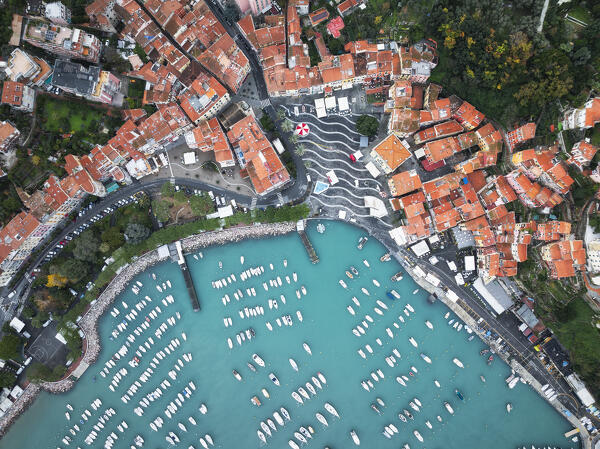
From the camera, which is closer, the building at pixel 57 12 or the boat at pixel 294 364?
the building at pixel 57 12

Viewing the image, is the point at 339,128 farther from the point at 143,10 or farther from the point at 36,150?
the point at 36,150


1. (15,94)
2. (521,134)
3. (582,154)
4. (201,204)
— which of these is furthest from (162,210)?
(582,154)

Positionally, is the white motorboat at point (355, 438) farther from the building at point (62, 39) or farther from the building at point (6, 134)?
the building at point (62, 39)

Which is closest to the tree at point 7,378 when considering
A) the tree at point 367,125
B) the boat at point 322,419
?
the boat at point 322,419

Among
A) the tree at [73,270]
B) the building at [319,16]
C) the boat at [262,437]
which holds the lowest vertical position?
the boat at [262,437]

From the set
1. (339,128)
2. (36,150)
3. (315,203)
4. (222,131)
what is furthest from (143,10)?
(315,203)
